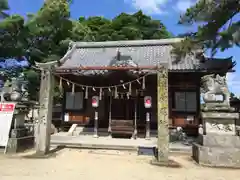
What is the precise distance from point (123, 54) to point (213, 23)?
27.0ft

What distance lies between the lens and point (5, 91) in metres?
9.36

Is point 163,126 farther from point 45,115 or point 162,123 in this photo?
point 45,115

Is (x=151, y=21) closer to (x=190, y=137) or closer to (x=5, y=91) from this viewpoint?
(x=190, y=137)

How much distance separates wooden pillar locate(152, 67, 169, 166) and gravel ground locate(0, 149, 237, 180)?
57 cm

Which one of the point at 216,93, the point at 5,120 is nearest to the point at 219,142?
the point at 216,93

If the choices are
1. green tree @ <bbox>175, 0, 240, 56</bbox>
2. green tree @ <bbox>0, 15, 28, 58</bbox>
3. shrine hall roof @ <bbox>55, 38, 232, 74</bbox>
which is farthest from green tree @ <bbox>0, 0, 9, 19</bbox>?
green tree @ <bbox>175, 0, 240, 56</bbox>

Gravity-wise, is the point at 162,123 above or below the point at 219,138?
above

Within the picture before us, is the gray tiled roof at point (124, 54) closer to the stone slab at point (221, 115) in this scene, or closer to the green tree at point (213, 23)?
the green tree at point (213, 23)

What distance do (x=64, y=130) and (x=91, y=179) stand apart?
10.5m

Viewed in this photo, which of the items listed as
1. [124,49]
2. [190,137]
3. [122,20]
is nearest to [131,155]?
[190,137]

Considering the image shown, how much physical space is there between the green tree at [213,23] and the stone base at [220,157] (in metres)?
4.22

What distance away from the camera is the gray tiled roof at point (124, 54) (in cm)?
1492

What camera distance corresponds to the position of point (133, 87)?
14.5 m

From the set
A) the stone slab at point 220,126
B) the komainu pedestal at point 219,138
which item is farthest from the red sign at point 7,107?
the stone slab at point 220,126
